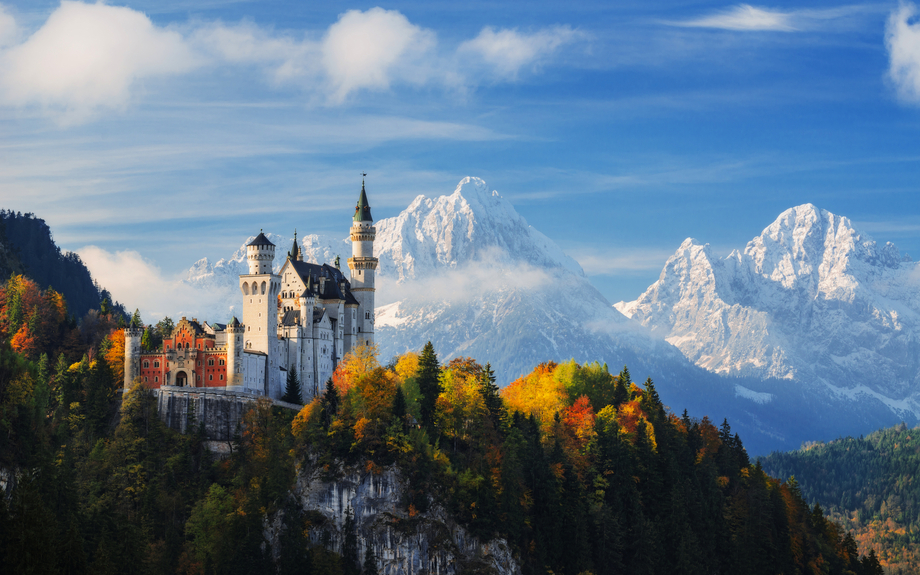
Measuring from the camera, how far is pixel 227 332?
147m

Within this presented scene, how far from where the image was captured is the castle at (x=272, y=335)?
147125 millimetres

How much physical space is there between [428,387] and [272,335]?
24.2 meters

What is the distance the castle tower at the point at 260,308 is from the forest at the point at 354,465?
7.69 meters

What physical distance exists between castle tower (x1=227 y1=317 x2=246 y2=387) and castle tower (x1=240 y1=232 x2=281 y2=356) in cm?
477

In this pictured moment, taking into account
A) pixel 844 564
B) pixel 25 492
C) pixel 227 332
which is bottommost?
pixel 844 564

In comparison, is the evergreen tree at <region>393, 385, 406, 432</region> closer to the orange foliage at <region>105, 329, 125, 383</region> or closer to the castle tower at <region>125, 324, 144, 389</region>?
the castle tower at <region>125, 324, 144, 389</region>

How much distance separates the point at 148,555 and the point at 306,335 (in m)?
40.2

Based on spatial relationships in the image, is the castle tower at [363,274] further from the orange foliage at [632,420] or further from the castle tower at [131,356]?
the orange foliage at [632,420]

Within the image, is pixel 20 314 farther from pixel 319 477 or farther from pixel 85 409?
pixel 319 477

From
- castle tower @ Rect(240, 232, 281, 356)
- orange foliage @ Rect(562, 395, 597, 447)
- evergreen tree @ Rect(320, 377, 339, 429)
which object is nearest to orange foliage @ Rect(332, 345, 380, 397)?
evergreen tree @ Rect(320, 377, 339, 429)

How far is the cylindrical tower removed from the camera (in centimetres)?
15450

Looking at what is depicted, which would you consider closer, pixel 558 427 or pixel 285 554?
pixel 285 554

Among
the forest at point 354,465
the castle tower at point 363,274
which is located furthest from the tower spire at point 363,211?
the forest at point 354,465

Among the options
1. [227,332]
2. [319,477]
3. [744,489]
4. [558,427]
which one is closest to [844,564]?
[744,489]
